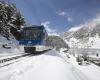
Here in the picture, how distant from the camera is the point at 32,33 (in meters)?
19.1

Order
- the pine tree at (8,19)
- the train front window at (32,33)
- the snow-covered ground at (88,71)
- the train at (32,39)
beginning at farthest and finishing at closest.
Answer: the pine tree at (8,19), the train front window at (32,33), the train at (32,39), the snow-covered ground at (88,71)

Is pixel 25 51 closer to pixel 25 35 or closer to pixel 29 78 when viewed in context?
pixel 25 35

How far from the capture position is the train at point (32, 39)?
18.4 metres

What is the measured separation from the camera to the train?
18.4 meters

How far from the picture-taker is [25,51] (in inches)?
731

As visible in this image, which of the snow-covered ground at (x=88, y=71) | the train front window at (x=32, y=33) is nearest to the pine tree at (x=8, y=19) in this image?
the train front window at (x=32, y=33)

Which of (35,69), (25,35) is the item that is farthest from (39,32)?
(35,69)

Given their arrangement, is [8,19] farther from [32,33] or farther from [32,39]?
[32,39]

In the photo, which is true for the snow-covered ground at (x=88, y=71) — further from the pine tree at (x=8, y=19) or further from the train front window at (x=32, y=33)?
the pine tree at (x=8, y=19)

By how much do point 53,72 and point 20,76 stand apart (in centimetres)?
180

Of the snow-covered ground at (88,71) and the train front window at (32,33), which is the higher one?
the train front window at (32,33)

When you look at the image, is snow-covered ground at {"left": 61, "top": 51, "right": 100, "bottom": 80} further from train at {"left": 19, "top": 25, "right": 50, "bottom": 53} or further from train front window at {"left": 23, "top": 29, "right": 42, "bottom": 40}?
train front window at {"left": 23, "top": 29, "right": 42, "bottom": 40}

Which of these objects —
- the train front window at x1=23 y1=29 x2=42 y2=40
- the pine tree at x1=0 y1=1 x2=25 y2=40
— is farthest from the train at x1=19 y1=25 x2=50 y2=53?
the pine tree at x1=0 y1=1 x2=25 y2=40

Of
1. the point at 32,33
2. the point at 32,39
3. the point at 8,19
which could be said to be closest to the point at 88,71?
the point at 32,39
